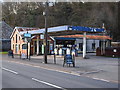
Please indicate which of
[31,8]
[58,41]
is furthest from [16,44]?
[31,8]

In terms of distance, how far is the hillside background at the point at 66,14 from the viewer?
5650cm

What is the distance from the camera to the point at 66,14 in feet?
212

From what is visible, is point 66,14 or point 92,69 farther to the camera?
point 66,14

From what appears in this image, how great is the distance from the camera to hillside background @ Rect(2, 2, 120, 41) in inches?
2224

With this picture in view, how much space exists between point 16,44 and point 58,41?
863 centimetres

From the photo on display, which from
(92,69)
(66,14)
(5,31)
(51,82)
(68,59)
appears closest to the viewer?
(51,82)

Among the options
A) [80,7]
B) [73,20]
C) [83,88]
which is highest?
[80,7]

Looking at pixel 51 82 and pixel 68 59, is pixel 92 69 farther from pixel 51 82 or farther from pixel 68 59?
pixel 51 82

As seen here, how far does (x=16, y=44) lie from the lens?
43.1m

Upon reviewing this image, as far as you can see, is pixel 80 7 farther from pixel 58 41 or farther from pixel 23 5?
pixel 58 41

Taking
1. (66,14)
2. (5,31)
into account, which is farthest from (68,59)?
(66,14)

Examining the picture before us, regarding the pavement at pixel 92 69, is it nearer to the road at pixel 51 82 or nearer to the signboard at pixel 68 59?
the signboard at pixel 68 59

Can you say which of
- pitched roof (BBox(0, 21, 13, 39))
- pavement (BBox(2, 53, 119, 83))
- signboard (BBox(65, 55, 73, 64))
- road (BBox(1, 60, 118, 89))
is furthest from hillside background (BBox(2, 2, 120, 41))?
road (BBox(1, 60, 118, 89))

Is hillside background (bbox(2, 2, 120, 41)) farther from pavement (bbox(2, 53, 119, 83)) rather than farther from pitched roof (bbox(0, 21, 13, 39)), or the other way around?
pavement (bbox(2, 53, 119, 83))
